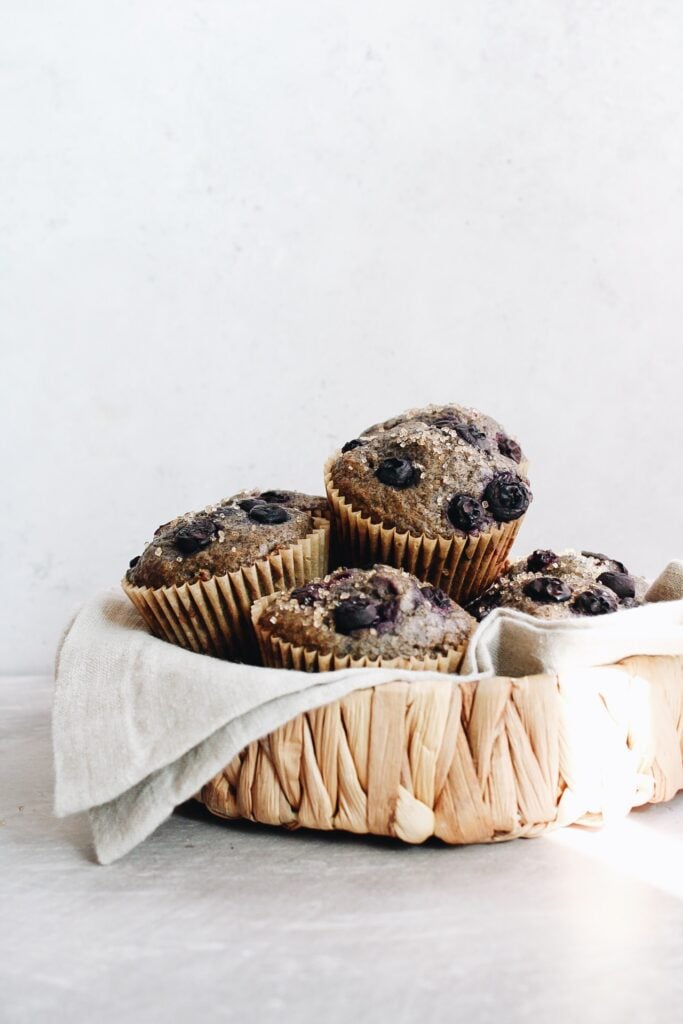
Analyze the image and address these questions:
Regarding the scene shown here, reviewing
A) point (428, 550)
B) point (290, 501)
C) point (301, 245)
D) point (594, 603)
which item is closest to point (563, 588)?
point (594, 603)

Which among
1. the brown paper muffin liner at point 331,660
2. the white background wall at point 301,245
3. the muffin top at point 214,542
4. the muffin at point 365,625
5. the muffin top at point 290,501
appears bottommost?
the brown paper muffin liner at point 331,660

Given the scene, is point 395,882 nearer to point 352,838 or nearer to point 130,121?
point 352,838

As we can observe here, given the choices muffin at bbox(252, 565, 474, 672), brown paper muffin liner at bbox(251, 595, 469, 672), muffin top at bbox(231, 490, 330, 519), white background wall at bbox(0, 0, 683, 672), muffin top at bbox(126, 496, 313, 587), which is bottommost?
brown paper muffin liner at bbox(251, 595, 469, 672)

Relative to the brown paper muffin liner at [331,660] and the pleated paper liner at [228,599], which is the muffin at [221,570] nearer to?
the pleated paper liner at [228,599]

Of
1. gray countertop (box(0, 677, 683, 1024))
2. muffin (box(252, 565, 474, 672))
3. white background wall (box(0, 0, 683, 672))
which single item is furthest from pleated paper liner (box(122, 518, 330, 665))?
white background wall (box(0, 0, 683, 672))

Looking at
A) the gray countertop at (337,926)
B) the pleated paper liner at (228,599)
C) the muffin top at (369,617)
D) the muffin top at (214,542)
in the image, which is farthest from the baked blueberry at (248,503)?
the gray countertop at (337,926)

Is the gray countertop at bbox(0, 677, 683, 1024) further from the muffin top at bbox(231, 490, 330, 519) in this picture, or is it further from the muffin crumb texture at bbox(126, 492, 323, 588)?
the muffin top at bbox(231, 490, 330, 519)

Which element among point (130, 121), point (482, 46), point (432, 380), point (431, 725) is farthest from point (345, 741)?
point (482, 46)
